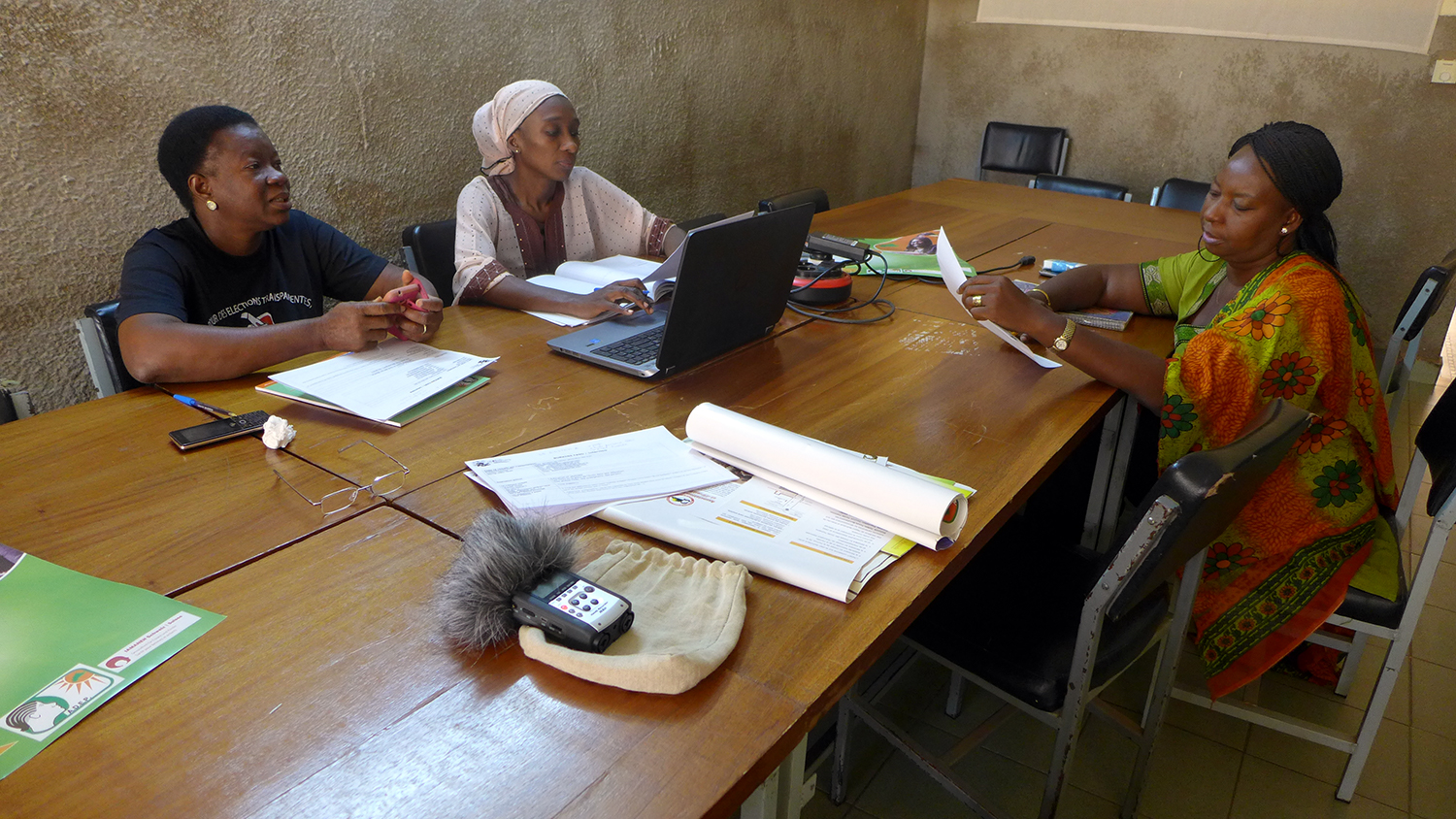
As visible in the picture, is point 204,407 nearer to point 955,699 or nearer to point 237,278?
point 237,278

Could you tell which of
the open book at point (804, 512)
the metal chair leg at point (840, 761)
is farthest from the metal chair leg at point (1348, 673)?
the open book at point (804, 512)

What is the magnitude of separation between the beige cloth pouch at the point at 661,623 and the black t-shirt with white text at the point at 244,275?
113cm

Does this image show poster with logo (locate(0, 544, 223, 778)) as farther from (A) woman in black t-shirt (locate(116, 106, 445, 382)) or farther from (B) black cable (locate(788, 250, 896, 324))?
(B) black cable (locate(788, 250, 896, 324))

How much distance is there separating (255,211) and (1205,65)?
14.7 feet

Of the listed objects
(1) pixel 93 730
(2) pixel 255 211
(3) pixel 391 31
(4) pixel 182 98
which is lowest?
(1) pixel 93 730

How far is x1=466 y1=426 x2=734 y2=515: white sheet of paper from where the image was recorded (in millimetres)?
1104

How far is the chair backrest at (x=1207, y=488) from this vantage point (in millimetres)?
992

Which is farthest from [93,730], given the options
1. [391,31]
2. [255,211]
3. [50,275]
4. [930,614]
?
[391,31]

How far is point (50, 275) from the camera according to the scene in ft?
6.77

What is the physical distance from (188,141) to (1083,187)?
347 cm

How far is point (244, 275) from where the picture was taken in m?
1.83

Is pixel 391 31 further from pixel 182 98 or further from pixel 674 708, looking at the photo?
pixel 674 708

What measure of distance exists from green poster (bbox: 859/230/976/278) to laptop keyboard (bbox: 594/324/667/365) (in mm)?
821

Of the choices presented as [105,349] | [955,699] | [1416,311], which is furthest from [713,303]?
[1416,311]
